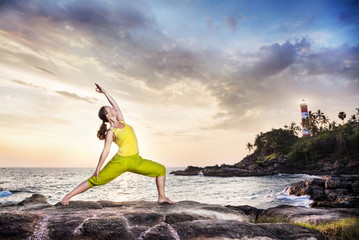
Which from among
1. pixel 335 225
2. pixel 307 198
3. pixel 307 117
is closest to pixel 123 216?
pixel 335 225

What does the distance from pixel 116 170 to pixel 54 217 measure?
143cm

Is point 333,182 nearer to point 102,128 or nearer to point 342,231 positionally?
point 342,231

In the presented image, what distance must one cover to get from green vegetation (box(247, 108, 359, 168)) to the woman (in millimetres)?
71089

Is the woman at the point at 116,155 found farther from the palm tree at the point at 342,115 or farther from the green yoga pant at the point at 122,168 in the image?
the palm tree at the point at 342,115

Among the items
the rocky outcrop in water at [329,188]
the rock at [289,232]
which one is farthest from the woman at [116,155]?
the rocky outcrop in water at [329,188]

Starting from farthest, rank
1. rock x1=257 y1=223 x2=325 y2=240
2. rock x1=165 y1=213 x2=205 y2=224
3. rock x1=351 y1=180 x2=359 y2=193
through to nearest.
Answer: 1. rock x1=351 y1=180 x2=359 y2=193
2. rock x1=165 y1=213 x2=205 y2=224
3. rock x1=257 y1=223 x2=325 y2=240

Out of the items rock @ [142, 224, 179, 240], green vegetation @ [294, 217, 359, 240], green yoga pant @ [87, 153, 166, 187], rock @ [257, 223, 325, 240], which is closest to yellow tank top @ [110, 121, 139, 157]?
green yoga pant @ [87, 153, 166, 187]

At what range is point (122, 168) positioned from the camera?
16.3 ft

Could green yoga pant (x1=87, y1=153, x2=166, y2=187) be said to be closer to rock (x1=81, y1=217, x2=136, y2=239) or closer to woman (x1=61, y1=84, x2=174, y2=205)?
woman (x1=61, y1=84, x2=174, y2=205)

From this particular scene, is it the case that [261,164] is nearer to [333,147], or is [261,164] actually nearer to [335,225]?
[333,147]

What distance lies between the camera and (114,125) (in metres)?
5.20

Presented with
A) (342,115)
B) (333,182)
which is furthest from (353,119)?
(333,182)

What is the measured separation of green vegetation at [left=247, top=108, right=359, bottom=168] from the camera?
6575 centimetres

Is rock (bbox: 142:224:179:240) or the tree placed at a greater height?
the tree
